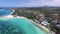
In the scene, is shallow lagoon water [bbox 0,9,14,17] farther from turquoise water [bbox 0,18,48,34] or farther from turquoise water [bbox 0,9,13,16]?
turquoise water [bbox 0,18,48,34]

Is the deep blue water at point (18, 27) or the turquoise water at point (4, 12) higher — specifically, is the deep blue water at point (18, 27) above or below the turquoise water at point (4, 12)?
below

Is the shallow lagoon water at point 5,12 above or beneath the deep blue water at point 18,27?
above

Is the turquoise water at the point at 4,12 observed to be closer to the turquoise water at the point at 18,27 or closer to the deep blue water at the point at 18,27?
the deep blue water at the point at 18,27

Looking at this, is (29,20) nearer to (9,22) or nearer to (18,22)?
(18,22)

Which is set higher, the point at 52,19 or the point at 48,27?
the point at 52,19

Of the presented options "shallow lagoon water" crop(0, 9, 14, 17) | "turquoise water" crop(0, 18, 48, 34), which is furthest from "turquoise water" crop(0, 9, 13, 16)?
"turquoise water" crop(0, 18, 48, 34)

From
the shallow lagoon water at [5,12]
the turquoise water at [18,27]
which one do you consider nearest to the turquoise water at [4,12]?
the shallow lagoon water at [5,12]

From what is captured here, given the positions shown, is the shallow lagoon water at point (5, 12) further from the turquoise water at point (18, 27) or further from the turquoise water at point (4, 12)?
the turquoise water at point (18, 27)

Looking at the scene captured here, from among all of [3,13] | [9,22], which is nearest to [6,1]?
[3,13]
